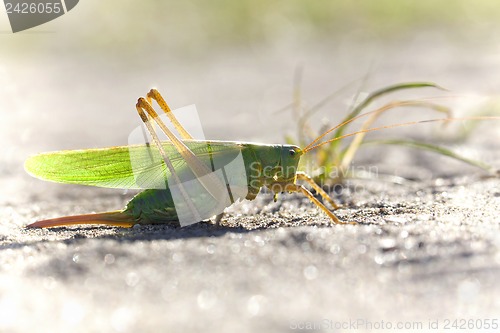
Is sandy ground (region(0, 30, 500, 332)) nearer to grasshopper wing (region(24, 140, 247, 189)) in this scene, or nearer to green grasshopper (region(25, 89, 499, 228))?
green grasshopper (region(25, 89, 499, 228))

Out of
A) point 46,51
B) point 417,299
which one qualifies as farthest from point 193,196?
point 46,51

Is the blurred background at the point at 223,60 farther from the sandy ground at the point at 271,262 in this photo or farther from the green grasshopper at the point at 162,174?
the green grasshopper at the point at 162,174

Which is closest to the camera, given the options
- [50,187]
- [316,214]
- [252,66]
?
[316,214]

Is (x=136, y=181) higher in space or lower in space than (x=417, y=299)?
higher

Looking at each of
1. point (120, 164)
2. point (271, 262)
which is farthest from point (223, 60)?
point (271, 262)

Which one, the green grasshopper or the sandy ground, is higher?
the green grasshopper

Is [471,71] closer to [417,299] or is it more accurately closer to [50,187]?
[50,187]

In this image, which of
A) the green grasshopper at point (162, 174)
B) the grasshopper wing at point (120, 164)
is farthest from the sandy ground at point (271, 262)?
the grasshopper wing at point (120, 164)

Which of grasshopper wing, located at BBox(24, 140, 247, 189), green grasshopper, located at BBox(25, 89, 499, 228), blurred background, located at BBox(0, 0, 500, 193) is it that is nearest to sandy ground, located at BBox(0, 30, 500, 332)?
green grasshopper, located at BBox(25, 89, 499, 228)
